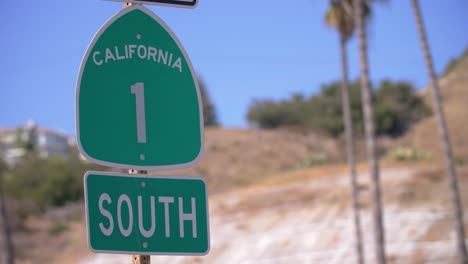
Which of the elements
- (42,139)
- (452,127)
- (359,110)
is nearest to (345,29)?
(452,127)

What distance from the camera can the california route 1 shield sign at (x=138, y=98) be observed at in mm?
3426

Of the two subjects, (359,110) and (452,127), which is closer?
(452,127)

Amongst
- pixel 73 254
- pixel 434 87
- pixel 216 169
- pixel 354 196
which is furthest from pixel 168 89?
pixel 216 169

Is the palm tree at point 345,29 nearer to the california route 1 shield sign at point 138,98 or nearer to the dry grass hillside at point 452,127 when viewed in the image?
the dry grass hillside at point 452,127

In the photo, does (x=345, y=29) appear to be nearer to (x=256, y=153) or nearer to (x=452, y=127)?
(x=452, y=127)

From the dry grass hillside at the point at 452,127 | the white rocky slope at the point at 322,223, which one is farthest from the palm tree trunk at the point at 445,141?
the dry grass hillside at the point at 452,127

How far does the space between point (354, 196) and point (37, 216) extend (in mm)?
25007

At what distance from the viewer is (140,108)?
3.52 metres

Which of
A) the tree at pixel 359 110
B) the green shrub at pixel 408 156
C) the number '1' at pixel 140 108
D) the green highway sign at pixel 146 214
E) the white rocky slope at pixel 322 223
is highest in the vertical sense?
the tree at pixel 359 110

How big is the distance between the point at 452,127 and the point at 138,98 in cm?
5794

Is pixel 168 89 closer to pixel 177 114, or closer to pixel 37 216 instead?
pixel 177 114

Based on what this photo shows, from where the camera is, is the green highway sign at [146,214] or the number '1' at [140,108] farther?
the number '1' at [140,108]

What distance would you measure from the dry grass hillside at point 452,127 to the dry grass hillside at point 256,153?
235 inches

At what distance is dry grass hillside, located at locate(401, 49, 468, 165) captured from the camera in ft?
168
